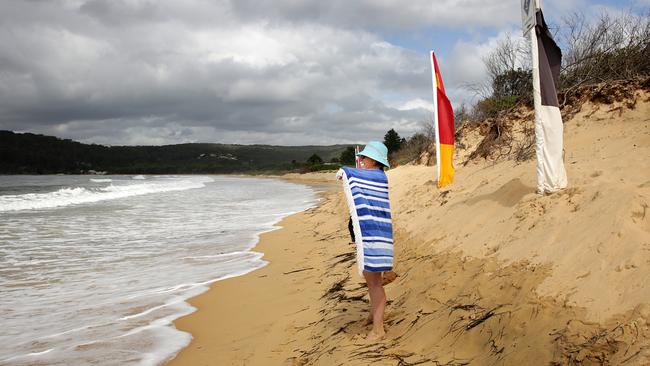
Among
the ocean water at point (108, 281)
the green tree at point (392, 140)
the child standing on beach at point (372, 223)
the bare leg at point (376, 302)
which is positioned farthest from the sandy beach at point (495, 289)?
the green tree at point (392, 140)

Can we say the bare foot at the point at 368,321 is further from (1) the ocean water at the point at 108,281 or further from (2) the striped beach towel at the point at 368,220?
(1) the ocean water at the point at 108,281

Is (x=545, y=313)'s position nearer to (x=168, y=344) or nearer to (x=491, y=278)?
(x=491, y=278)

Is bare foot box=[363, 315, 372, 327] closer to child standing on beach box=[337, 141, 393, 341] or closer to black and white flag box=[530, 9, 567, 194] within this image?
child standing on beach box=[337, 141, 393, 341]

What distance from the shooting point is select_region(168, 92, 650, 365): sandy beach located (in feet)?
10.2

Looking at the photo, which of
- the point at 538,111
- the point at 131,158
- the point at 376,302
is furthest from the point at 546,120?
the point at 131,158

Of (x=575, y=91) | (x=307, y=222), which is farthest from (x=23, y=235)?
(x=575, y=91)

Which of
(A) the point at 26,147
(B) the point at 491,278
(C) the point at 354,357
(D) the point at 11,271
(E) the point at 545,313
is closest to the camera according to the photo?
(E) the point at 545,313

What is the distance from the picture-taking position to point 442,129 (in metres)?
10.1

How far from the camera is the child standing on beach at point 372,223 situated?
13.3 ft

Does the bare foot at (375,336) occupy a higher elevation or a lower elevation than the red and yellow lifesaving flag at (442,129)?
lower

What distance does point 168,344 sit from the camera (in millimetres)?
5113

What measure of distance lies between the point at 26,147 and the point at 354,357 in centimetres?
14414

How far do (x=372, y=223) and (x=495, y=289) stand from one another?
3.88 ft

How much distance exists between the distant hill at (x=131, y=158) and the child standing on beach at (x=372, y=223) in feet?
314
